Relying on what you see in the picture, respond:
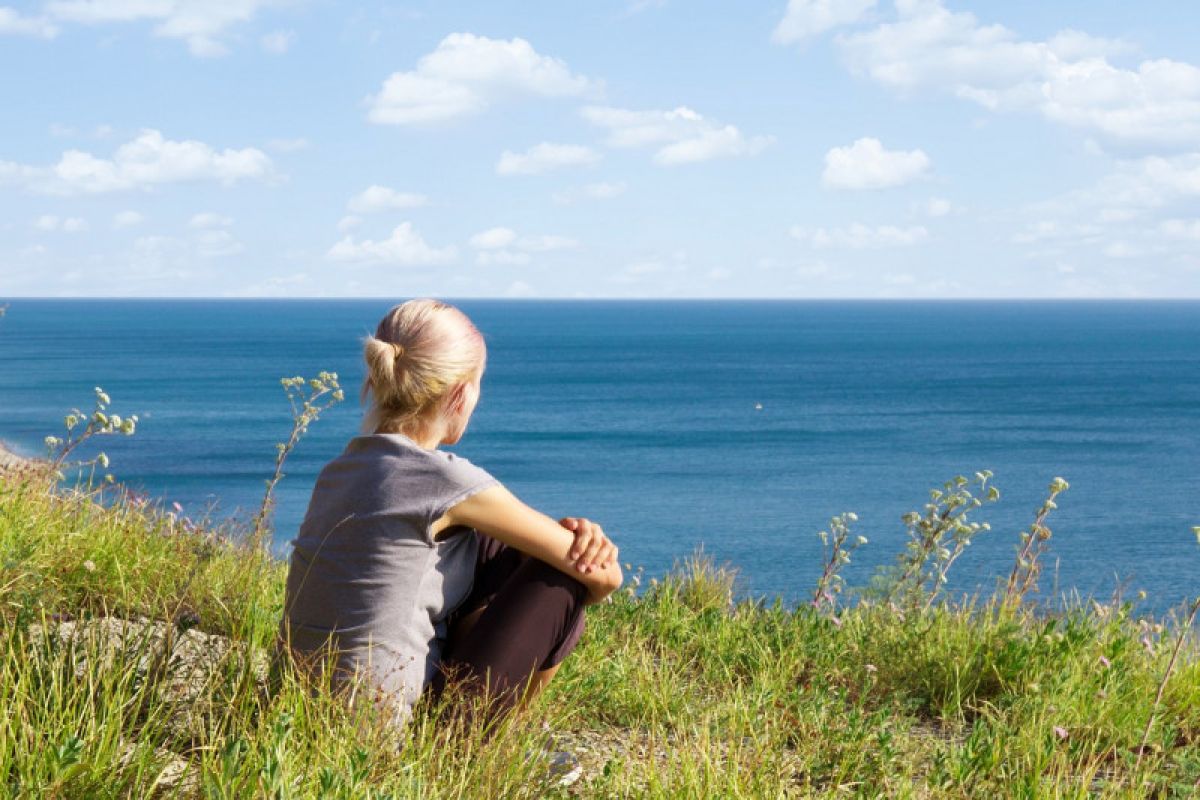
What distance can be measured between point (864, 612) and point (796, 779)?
2166 millimetres

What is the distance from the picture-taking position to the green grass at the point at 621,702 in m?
2.62

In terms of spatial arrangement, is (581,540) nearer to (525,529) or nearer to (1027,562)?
(525,529)

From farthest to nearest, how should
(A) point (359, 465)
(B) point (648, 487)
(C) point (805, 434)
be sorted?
(C) point (805, 434), (B) point (648, 487), (A) point (359, 465)

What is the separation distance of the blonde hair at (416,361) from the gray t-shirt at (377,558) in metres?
0.12

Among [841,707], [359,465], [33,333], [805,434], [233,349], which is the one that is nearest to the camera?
[359,465]

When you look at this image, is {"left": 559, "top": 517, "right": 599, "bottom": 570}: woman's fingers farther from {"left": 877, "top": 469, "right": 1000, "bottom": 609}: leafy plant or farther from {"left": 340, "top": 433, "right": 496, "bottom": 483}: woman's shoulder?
{"left": 877, "top": 469, "right": 1000, "bottom": 609}: leafy plant

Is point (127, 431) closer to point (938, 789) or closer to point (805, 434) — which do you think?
point (938, 789)

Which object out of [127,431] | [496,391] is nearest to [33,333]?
[496,391]

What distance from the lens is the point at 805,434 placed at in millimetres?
64812

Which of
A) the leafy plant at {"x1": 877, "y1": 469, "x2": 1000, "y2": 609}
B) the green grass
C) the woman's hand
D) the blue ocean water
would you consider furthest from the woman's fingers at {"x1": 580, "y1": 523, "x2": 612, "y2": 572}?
the leafy plant at {"x1": 877, "y1": 469, "x2": 1000, "y2": 609}

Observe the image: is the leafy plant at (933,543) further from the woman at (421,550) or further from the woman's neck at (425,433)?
the woman's neck at (425,433)

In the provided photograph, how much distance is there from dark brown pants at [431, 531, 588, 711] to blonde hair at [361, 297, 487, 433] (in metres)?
0.56

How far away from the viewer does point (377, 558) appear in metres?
3.01

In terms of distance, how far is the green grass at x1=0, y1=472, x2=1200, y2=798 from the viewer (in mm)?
2625
